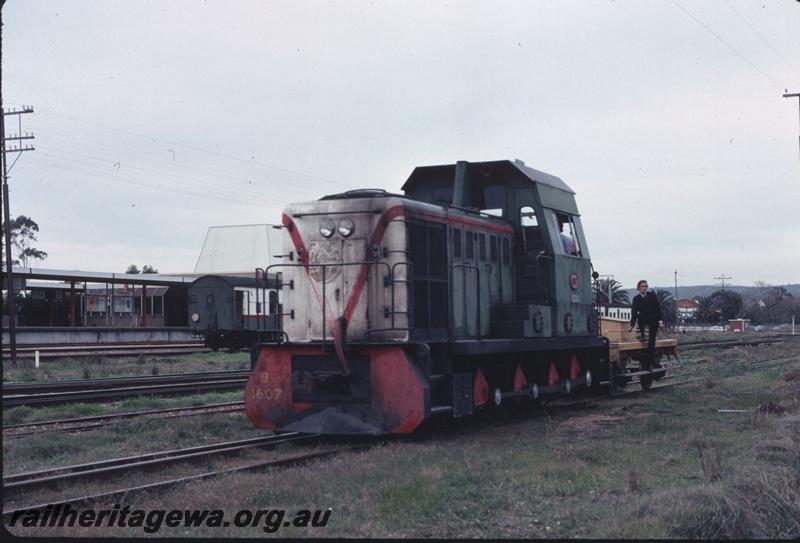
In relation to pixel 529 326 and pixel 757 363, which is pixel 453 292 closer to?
pixel 529 326

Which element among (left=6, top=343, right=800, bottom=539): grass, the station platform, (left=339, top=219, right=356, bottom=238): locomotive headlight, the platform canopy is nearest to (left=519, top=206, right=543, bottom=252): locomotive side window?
(left=6, top=343, right=800, bottom=539): grass

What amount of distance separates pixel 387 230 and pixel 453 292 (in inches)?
→ 57.1

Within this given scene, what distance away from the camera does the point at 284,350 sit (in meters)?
10.7

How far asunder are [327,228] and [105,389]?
921cm

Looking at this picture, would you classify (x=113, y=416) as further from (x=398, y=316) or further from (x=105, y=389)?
(x=105, y=389)

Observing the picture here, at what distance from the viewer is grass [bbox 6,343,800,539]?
602cm

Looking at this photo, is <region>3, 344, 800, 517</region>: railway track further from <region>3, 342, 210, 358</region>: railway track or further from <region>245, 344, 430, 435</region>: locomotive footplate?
<region>3, 342, 210, 358</region>: railway track

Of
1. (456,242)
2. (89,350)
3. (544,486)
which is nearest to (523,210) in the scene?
(456,242)

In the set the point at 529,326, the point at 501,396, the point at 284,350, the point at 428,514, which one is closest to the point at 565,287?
the point at 529,326

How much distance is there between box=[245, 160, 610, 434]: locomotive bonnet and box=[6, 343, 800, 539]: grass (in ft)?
2.35

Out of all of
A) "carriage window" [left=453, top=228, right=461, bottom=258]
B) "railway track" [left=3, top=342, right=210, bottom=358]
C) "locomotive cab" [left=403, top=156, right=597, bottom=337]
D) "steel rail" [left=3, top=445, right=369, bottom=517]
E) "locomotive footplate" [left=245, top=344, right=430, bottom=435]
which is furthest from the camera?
"railway track" [left=3, top=342, right=210, bottom=358]

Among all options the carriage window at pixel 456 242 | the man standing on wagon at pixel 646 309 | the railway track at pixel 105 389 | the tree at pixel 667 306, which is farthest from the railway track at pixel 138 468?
the tree at pixel 667 306

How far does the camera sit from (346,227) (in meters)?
10.7

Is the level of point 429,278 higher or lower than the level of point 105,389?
higher
